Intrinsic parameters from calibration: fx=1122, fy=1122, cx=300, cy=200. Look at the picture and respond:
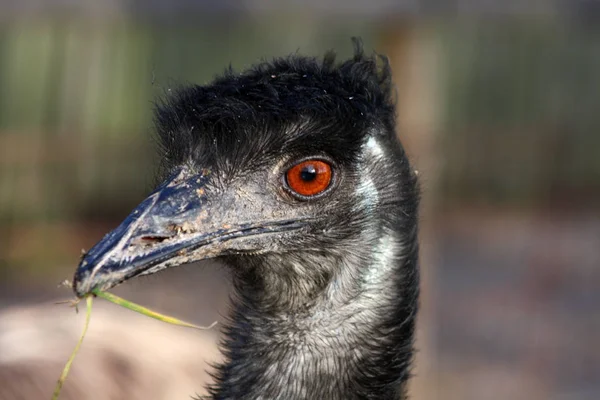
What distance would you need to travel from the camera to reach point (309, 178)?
2686 millimetres

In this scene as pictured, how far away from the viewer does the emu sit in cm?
265

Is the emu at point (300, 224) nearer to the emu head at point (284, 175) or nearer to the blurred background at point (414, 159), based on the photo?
the emu head at point (284, 175)

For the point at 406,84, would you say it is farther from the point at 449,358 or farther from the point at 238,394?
the point at 449,358

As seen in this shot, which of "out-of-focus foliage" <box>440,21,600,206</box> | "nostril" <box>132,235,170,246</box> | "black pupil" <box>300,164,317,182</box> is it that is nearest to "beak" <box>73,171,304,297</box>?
"nostril" <box>132,235,170,246</box>

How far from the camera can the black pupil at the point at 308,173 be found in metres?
2.68

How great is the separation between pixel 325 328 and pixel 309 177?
14.5 inches

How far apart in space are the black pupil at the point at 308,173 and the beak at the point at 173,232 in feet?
0.38

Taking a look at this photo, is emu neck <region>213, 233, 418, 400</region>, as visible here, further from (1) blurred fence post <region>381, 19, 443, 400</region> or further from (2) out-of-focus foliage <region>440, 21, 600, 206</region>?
(2) out-of-focus foliage <region>440, 21, 600, 206</region>

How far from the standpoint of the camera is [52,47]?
9602mm

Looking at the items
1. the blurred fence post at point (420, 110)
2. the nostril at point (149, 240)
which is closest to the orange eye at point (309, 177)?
the nostril at point (149, 240)

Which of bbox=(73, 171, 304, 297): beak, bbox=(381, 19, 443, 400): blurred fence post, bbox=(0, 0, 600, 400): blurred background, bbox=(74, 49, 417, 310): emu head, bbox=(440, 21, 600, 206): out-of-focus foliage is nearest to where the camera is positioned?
bbox=(73, 171, 304, 297): beak

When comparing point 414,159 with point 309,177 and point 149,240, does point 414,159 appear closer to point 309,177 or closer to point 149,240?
point 309,177

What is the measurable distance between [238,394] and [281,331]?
184 millimetres

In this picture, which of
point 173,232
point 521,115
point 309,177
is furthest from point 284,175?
point 521,115
